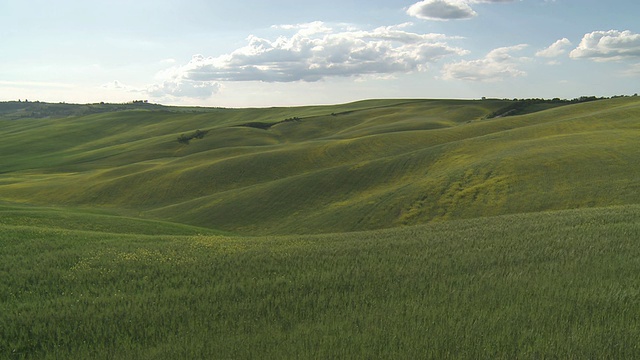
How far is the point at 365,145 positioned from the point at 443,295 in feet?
212

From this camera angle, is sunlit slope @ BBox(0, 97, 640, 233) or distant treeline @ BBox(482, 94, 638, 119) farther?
distant treeline @ BBox(482, 94, 638, 119)

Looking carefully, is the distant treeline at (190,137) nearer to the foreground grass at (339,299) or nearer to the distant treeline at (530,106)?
the distant treeline at (530,106)

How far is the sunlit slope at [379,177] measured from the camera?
35562mm

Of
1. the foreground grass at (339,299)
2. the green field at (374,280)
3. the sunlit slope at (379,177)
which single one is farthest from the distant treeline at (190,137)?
the foreground grass at (339,299)

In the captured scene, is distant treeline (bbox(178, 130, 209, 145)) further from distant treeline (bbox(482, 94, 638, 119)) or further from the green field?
the green field

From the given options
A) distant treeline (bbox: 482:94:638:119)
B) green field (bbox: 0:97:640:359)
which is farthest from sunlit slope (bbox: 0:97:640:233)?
distant treeline (bbox: 482:94:638:119)

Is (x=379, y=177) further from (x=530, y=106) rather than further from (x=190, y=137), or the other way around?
(x=530, y=106)

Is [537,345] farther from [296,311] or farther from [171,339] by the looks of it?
[171,339]

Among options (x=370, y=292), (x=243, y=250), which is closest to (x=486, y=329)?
(x=370, y=292)

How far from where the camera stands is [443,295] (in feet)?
35.6

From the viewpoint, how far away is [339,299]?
11266 mm

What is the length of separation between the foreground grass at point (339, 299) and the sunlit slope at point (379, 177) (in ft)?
62.6

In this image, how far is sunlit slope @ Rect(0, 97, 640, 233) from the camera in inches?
1400

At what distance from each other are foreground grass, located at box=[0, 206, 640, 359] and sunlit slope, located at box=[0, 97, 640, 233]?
62.6 feet
